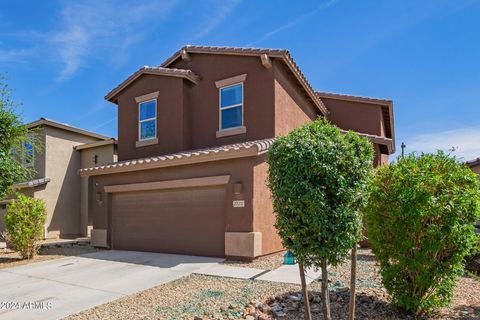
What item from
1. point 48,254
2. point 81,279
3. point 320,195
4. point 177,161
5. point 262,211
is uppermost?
point 177,161

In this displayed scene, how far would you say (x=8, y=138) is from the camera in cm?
1298

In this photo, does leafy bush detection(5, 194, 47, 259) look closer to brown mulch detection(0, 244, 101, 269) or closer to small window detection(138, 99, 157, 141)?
brown mulch detection(0, 244, 101, 269)

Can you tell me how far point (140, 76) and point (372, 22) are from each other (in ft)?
32.6

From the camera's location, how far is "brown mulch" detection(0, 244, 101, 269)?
11.8 m

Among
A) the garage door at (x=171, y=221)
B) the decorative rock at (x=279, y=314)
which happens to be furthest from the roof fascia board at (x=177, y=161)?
the decorative rock at (x=279, y=314)

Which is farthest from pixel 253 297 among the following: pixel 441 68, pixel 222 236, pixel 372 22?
pixel 441 68

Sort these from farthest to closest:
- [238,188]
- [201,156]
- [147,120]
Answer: [147,120] < [201,156] < [238,188]

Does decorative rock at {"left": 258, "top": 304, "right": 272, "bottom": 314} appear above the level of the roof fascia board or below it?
below

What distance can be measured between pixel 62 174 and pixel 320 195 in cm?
1972

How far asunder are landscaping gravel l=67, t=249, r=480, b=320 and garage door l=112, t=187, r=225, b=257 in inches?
131

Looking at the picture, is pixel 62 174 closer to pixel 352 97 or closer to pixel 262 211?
pixel 262 211

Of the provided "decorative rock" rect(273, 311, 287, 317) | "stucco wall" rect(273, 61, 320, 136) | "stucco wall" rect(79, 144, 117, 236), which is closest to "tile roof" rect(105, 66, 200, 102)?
"stucco wall" rect(273, 61, 320, 136)

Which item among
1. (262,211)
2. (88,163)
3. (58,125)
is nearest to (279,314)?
(262,211)

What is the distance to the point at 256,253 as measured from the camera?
1015cm
